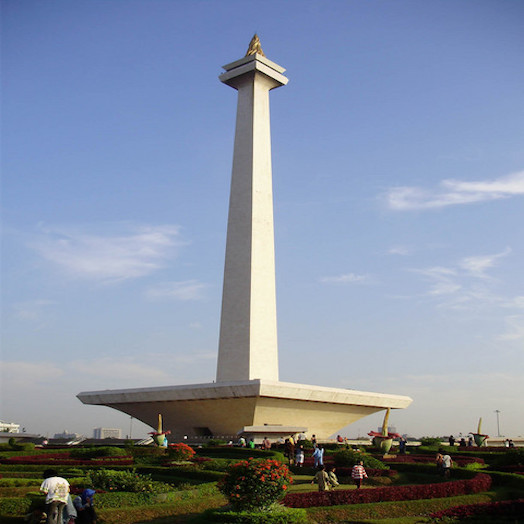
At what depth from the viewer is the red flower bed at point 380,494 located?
12.4m

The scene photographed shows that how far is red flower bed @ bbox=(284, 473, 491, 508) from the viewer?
12352 mm

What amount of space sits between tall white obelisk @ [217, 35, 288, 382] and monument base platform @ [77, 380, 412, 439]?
8.64 feet

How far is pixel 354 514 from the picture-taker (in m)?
12.1

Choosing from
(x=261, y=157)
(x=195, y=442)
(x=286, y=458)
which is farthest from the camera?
(x=261, y=157)

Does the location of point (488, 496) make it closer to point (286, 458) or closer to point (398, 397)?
point (286, 458)

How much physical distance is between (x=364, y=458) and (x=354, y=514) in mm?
7366

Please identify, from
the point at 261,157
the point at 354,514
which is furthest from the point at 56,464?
the point at 261,157

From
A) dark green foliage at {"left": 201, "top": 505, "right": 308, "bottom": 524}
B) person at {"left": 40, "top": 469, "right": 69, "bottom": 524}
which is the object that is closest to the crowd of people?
person at {"left": 40, "top": 469, "right": 69, "bottom": 524}

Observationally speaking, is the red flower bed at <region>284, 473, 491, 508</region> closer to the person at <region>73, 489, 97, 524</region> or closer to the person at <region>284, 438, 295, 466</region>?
the person at <region>73, 489, 97, 524</region>

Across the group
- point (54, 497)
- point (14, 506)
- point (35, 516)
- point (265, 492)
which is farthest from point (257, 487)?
point (14, 506)

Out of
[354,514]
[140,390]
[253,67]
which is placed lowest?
[354,514]

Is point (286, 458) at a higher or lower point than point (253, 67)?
lower

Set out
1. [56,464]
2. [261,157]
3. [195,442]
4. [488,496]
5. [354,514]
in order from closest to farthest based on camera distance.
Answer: [354,514]
[488,496]
[56,464]
[195,442]
[261,157]

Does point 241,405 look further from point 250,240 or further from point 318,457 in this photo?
point 318,457
